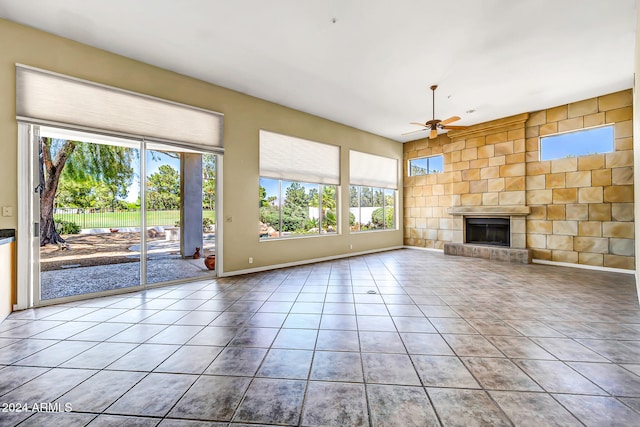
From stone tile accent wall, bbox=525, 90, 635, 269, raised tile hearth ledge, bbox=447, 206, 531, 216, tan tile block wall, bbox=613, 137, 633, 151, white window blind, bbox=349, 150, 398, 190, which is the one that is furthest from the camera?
white window blind, bbox=349, 150, 398, 190

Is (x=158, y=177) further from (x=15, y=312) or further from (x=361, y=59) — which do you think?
(x=361, y=59)

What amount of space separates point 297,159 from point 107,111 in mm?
3410

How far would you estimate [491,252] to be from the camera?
655 centimetres

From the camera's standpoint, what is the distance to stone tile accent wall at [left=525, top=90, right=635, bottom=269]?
508 cm

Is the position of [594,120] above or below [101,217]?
above

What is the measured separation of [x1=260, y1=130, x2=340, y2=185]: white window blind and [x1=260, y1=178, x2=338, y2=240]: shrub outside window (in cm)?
17

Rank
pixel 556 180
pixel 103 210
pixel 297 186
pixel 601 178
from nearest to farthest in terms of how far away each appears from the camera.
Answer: pixel 103 210
pixel 601 178
pixel 556 180
pixel 297 186

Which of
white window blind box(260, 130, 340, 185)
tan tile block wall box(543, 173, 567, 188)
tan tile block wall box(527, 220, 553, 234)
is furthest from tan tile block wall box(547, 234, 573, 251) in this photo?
white window blind box(260, 130, 340, 185)

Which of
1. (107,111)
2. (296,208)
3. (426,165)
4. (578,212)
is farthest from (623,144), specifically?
(107,111)

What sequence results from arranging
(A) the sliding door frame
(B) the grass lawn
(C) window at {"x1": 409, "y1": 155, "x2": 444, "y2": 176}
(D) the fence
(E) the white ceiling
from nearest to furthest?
(E) the white ceiling, (A) the sliding door frame, (D) the fence, (B) the grass lawn, (C) window at {"x1": 409, "y1": 155, "x2": 444, "y2": 176}

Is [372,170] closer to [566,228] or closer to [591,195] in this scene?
[566,228]

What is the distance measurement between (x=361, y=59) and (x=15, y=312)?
18.7ft

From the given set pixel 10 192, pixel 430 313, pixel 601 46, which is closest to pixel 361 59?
pixel 601 46

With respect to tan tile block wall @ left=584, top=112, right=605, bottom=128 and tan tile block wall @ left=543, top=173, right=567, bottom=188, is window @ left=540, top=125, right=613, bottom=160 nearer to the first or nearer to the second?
tan tile block wall @ left=584, top=112, right=605, bottom=128
